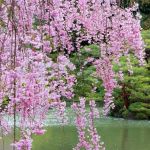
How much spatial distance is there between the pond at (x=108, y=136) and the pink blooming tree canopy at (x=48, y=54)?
145 inches

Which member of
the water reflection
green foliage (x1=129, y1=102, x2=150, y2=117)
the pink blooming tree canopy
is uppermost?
the pink blooming tree canopy

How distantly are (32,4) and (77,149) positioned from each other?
98 cm

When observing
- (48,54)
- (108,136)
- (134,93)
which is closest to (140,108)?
(134,93)

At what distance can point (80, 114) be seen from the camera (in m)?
3.18

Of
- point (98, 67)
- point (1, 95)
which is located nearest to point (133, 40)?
point (98, 67)

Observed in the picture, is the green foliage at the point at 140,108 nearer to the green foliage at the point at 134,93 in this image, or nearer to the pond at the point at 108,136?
the green foliage at the point at 134,93

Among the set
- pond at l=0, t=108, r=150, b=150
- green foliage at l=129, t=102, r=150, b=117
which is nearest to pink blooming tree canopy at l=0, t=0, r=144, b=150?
pond at l=0, t=108, r=150, b=150

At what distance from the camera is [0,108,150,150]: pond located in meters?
7.81

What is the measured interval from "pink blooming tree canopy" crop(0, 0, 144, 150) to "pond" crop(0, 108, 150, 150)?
3692 mm

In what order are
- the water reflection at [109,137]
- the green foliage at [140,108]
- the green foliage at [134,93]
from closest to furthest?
1. the water reflection at [109,137]
2. the green foliage at [140,108]
3. the green foliage at [134,93]

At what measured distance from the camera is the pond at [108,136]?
781 centimetres

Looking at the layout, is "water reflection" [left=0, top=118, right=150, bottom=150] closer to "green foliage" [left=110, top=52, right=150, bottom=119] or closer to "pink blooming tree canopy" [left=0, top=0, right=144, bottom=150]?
"green foliage" [left=110, top=52, right=150, bottom=119]

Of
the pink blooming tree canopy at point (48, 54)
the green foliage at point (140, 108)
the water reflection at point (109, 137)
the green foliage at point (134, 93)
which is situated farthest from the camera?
the green foliage at point (134, 93)

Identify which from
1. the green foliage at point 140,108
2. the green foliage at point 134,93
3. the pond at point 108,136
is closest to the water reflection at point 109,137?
the pond at point 108,136
